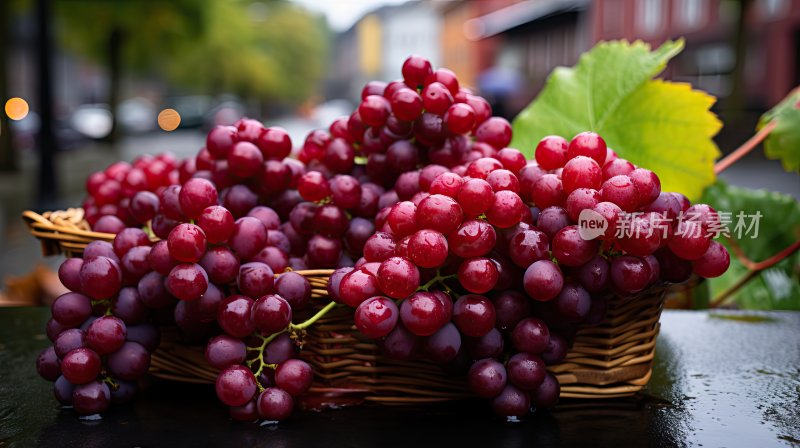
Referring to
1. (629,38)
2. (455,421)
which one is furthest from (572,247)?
(629,38)

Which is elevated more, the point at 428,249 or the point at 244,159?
the point at 244,159

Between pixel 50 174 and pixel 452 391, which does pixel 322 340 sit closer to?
pixel 452 391

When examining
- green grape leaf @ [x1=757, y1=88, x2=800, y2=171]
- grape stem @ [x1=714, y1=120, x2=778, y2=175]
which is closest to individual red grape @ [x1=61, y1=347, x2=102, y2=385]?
grape stem @ [x1=714, y1=120, x2=778, y2=175]

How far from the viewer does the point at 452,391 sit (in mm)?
947

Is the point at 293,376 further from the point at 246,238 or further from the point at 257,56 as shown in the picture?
the point at 257,56

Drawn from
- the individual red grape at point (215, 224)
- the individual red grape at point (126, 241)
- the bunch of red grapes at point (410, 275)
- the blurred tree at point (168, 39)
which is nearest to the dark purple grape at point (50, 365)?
the bunch of red grapes at point (410, 275)

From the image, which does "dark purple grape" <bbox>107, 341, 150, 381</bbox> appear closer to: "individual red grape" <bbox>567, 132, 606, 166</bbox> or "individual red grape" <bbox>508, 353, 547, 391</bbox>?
"individual red grape" <bbox>508, 353, 547, 391</bbox>

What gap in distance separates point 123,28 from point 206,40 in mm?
1623

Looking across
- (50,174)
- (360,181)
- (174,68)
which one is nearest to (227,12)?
(50,174)

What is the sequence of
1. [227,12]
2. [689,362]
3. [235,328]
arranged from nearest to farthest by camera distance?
[235,328] < [689,362] < [227,12]

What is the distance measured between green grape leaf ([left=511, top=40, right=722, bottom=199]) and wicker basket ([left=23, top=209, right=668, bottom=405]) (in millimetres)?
318

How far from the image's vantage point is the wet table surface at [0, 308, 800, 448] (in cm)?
84

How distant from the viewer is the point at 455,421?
0.89 meters

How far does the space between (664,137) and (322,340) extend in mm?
645
